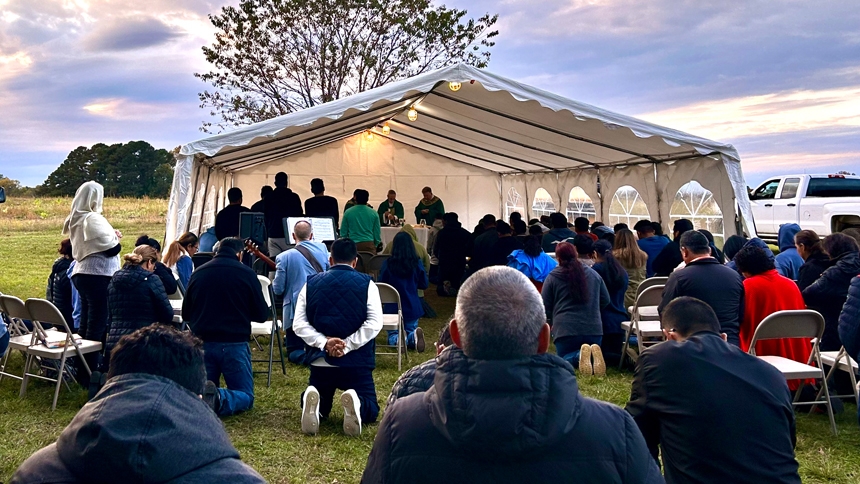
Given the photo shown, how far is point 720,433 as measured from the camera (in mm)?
2459

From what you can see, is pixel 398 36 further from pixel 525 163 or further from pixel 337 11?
pixel 525 163

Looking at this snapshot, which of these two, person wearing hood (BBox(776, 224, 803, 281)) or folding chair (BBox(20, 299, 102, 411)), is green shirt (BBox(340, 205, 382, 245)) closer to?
folding chair (BBox(20, 299, 102, 411))

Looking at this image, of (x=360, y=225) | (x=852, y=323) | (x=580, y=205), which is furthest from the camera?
(x=580, y=205)

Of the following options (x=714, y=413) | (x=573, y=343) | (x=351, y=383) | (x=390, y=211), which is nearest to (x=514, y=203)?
(x=390, y=211)

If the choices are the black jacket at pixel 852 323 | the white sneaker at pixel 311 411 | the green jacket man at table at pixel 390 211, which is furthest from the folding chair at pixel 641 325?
the green jacket man at table at pixel 390 211

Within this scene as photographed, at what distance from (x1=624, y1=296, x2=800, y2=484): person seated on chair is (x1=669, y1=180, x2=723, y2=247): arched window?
7.69 meters

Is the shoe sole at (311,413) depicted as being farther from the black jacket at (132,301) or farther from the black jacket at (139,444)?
the black jacket at (139,444)

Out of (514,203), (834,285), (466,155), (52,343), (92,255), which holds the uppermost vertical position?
(466,155)

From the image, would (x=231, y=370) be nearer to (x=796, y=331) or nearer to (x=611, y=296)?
(x=611, y=296)

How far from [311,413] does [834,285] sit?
3.87 meters

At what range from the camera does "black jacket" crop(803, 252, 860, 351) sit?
5184mm

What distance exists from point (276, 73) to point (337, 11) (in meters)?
2.61

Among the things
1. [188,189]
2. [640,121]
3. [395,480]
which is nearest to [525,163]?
[640,121]

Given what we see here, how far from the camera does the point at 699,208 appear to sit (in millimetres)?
10727
